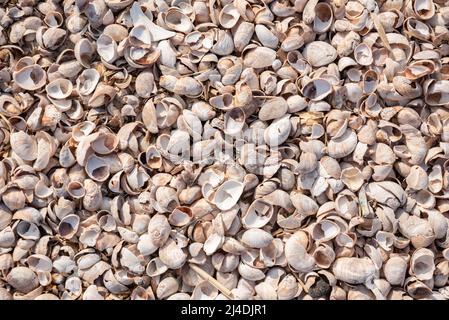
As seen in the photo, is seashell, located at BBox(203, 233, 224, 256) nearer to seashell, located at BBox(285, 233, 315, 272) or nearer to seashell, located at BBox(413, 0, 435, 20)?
seashell, located at BBox(285, 233, 315, 272)

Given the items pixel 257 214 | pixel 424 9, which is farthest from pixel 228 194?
pixel 424 9

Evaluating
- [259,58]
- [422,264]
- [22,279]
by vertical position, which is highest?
[259,58]

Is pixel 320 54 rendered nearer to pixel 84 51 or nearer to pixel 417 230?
pixel 417 230

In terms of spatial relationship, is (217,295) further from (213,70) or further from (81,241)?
(213,70)

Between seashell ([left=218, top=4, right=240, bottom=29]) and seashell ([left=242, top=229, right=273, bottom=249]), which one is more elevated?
seashell ([left=218, top=4, right=240, bottom=29])

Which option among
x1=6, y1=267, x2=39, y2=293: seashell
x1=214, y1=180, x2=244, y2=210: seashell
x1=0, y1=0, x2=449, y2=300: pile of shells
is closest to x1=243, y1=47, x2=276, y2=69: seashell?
x1=0, y1=0, x2=449, y2=300: pile of shells

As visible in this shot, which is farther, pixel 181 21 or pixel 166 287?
pixel 181 21

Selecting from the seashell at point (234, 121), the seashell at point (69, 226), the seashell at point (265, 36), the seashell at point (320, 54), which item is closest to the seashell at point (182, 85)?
the seashell at point (234, 121)
